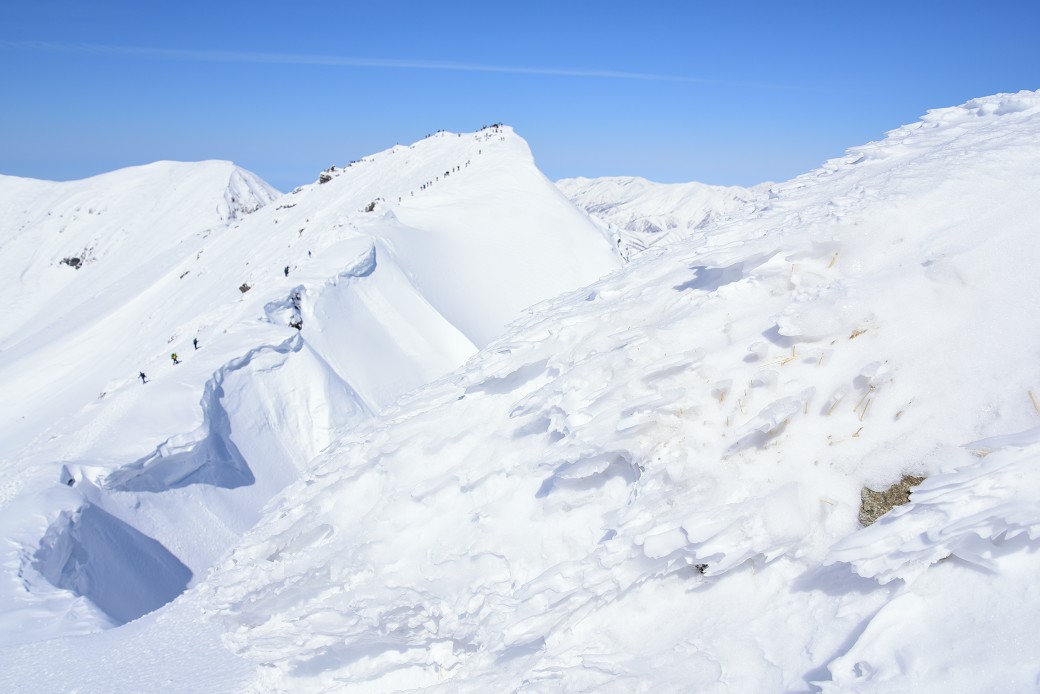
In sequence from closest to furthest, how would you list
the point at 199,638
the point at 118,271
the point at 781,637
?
the point at 781,637
the point at 199,638
the point at 118,271

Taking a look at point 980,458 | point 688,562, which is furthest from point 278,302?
point 980,458

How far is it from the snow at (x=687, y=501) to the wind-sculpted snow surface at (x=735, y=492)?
0.02 metres

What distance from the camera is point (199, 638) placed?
7555 millimetres

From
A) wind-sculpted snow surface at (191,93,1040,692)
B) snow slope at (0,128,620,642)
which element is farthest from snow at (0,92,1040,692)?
snow slope at (0,128,620,642)

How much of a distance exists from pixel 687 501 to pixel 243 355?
13933mm

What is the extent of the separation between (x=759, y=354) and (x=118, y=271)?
6183 centimetres

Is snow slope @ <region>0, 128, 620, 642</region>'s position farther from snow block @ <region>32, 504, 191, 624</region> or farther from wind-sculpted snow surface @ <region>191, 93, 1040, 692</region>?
wind-sculpted snow surface @ <region>191, 93, 1040, 692</region>

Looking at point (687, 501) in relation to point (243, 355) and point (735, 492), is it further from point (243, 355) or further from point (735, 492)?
point (243, 355)

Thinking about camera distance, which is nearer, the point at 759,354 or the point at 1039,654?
the point at 1039,654

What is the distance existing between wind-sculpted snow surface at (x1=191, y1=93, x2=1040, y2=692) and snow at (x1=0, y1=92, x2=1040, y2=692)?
0.02 m

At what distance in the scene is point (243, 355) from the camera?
16609 mm

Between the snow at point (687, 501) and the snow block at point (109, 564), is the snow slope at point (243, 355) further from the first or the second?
the snow at point (687, 501)

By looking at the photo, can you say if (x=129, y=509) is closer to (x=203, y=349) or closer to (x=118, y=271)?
(x=203, y=349)

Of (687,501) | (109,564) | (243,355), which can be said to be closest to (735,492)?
(687,501)
